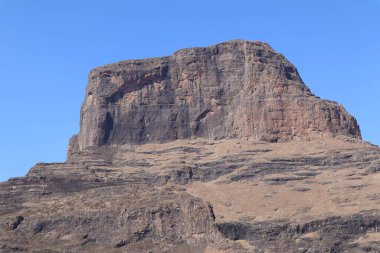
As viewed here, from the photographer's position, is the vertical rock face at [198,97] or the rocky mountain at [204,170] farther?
the vertical rock face at [198,97]

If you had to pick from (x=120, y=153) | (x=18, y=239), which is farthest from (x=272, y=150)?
(x=18, y=239)

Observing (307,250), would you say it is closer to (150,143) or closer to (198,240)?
(198,240)

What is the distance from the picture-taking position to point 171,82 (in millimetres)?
148375

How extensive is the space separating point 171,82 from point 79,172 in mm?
27334

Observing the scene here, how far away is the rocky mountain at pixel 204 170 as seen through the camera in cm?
10744

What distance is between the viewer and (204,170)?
5153 inches

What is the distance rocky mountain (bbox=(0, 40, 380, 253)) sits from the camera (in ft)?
352

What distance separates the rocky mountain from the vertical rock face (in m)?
0.19

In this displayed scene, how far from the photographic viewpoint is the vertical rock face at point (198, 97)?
457 feet

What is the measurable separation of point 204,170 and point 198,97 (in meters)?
19.0

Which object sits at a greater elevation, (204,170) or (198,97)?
(198,97)

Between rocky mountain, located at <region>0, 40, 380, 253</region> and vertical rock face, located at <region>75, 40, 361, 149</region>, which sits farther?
vertical rock face, located at <region>75, 40, 361, 149</region>

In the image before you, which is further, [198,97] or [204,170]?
[198,97]

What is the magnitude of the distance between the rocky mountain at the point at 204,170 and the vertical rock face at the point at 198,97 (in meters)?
0.19
